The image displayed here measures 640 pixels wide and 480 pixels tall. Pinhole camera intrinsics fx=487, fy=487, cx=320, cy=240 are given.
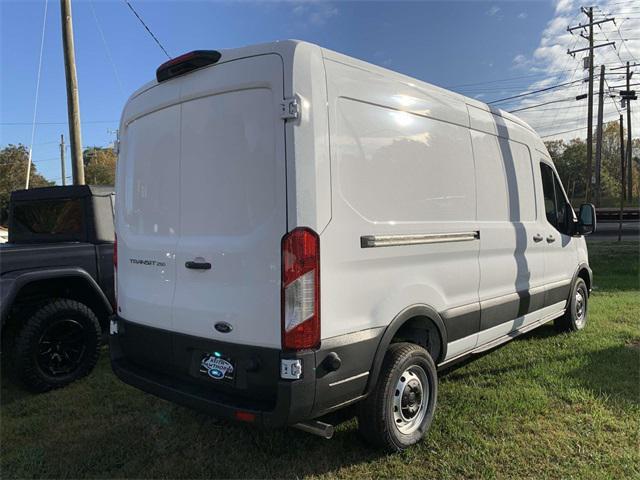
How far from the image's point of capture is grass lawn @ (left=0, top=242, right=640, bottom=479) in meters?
3.00

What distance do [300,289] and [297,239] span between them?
259mm

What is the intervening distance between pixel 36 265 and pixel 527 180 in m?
4.67

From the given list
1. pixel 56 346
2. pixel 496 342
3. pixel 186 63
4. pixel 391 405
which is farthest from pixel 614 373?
pixel 56 346

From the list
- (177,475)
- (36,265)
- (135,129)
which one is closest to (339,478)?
(177,475)

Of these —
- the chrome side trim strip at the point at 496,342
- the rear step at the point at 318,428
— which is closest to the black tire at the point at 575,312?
the chrome side trim strip at the point at 496,342

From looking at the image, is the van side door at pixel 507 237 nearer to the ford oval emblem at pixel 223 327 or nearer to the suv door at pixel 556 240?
the suv door at pixel 556 240

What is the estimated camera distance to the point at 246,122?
2.71 m

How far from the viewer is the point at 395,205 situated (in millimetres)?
3057

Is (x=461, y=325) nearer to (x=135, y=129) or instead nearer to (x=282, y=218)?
(x=282, y=218)

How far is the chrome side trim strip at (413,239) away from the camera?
2822 mm

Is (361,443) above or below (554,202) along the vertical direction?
below

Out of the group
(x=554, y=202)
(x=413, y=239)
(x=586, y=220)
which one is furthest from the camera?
(x=586, y=220)

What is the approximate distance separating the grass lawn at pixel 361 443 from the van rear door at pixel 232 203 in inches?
36.6

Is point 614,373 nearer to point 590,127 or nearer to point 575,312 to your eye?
point 575,312
